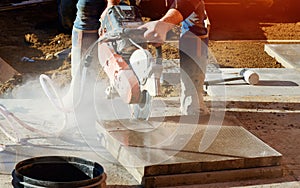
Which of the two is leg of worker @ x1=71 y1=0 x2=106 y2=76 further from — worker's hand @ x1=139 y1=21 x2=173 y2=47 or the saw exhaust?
the saw exhaust

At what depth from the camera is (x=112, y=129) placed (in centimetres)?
454

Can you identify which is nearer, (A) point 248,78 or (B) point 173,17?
(B) point 173,17

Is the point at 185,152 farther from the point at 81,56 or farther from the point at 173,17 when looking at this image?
the point at 81,56

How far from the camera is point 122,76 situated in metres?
4.38

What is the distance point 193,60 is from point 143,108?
0.66 meters

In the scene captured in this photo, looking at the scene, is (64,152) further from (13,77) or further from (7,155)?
(13,77)

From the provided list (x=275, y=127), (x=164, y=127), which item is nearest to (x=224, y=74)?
(x=275, y=127)

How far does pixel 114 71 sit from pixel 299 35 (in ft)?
17.9

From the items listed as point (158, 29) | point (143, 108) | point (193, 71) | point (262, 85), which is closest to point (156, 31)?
point (158, 29)

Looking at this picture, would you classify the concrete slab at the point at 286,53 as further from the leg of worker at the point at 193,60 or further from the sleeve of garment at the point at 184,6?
the sleeve of garment at the point at 184,6

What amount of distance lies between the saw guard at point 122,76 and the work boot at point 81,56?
0.32 m

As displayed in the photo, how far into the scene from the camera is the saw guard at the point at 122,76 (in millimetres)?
4312

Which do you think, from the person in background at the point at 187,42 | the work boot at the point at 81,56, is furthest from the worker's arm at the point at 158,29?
the work boot at the point at 81,56

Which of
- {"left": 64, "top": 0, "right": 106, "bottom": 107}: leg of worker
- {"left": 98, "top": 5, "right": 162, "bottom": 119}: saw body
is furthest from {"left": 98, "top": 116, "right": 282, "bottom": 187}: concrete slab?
{"left": 64, "top": 0, "right": 106, "bottom": 107}: leg of worker
